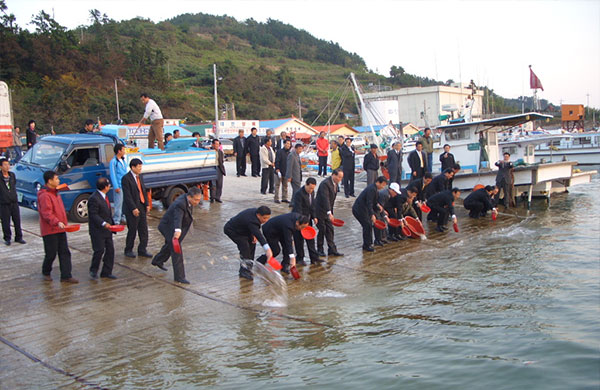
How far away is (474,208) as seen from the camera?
1512 cm

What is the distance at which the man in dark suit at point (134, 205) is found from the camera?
9.15 m

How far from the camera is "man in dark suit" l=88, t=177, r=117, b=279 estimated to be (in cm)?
811

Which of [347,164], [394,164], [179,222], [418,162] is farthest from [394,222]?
[179,222]

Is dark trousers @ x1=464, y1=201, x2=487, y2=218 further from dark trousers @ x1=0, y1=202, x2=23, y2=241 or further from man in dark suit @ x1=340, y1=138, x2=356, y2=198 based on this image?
dark trousers @ x1=0, y1=202, x2=23, y2=241

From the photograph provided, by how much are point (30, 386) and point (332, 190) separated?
21.6 ft

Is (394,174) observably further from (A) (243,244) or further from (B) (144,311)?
(B) (144,311)

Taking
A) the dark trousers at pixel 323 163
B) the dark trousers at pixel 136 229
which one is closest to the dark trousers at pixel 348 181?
the dark trousers at pixel 323 163

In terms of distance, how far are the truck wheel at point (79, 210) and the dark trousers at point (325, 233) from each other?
204 inches

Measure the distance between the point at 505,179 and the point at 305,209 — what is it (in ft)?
29.8

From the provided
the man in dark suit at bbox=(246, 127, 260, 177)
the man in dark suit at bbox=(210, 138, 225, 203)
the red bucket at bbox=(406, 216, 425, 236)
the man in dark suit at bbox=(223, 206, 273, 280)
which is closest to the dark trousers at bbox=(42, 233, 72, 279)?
the man in dark suit at bbox=(223, 206, 273, 280)

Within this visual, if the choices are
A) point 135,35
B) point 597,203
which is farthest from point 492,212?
point 135,35

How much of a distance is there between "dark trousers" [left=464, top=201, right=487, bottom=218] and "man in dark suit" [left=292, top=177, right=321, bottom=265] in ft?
21.2

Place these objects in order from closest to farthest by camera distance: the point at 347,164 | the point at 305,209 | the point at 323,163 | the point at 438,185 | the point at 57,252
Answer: the point at 57,252
the point at 305,209
the point at 438,185
the point at 347,164
the point at 323,163

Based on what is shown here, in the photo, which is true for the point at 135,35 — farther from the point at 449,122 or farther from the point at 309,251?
the point at 309,251
